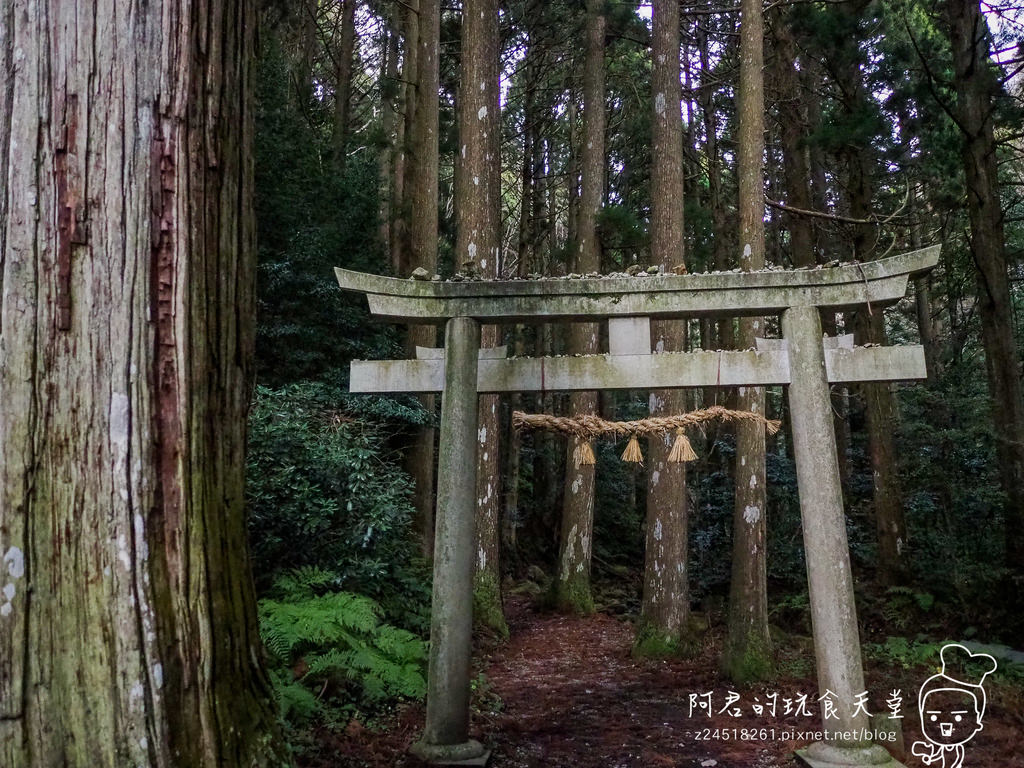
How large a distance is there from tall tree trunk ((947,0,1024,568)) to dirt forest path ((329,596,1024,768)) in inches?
99.1

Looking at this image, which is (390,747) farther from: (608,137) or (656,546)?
(608,137)

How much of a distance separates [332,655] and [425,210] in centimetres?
630

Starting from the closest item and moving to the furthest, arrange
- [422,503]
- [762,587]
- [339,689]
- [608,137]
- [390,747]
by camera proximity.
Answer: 1. [390,747]
2. [339,689]
3. [762,587]
4. [422,503]
5. [608,137]

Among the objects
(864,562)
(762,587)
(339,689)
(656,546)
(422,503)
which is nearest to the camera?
(339,689)

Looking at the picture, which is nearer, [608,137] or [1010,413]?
[1010,413]

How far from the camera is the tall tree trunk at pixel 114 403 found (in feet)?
5.83

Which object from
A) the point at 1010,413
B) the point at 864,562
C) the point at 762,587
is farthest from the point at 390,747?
the point at 864,562

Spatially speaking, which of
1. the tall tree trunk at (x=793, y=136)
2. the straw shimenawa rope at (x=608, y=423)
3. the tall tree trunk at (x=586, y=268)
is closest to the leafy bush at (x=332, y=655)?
the straw shimenawa rope at (x=608, y=423)

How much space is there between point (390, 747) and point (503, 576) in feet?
29.4

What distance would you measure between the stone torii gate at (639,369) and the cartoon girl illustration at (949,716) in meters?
1.01

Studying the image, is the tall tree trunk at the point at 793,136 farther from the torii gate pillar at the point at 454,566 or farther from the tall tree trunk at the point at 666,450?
the torii gate pillar at the point at 454,566

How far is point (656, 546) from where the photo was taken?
859cm

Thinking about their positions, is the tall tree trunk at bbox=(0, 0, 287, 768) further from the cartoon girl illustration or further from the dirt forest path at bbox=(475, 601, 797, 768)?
the cartoon girl illustration

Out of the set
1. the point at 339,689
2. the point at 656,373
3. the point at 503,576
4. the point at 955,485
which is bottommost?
the point at 503,576
